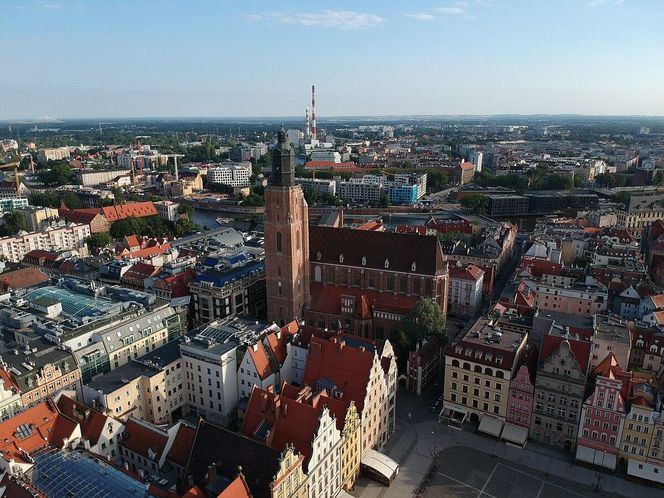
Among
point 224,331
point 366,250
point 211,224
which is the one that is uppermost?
point 366,250

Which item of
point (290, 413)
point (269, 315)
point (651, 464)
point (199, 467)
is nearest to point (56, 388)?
point (199, 467)

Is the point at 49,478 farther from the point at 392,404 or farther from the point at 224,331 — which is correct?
the point at 392,404

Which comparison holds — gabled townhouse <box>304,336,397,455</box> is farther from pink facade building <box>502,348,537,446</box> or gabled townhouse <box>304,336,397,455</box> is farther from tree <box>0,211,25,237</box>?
tree <box>0,211,25,237</box>

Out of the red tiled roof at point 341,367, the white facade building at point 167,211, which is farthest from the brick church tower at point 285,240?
the white facade building at point 167,211

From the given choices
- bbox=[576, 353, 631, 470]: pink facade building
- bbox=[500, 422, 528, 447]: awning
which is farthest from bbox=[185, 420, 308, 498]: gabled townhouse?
bbox=[576, 353, 631, 470]: pink facade building

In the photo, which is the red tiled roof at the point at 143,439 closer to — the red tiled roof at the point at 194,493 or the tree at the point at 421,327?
the red tiled roof at the point at 194,493
